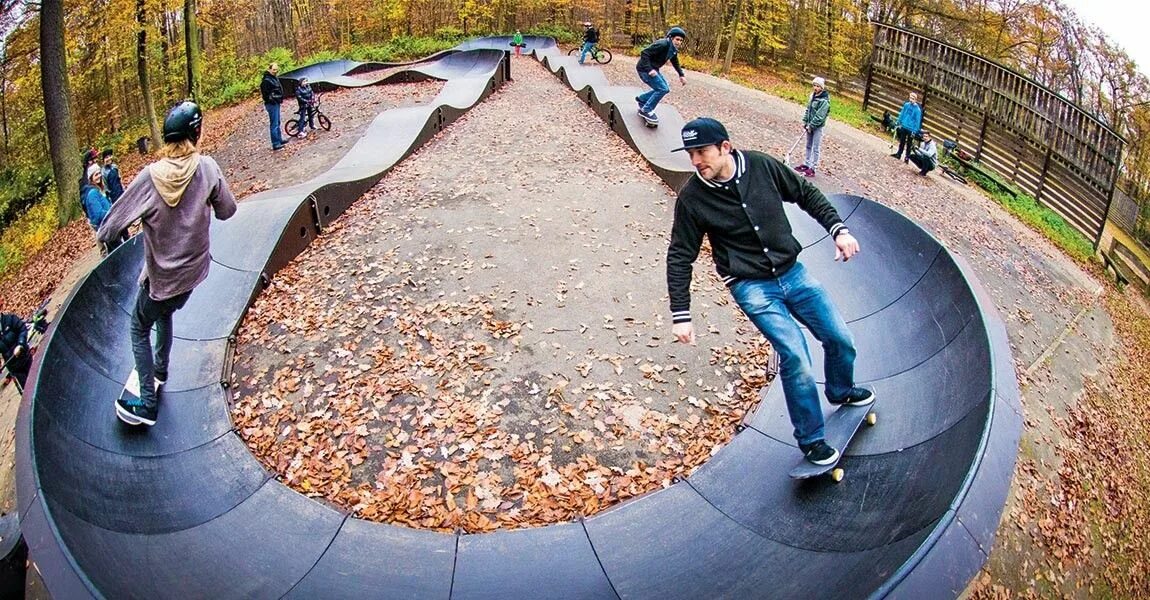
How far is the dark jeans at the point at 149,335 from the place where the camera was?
174 inches

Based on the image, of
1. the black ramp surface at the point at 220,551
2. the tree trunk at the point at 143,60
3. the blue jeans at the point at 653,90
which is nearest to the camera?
the black ramp surface at the point at 220,551

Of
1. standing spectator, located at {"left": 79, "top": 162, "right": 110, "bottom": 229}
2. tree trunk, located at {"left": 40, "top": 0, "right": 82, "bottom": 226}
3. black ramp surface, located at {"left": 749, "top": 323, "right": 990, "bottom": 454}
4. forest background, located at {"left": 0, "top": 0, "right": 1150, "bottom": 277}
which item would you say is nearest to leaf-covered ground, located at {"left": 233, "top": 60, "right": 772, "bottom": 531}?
black ramp surface, located at {"left": 749, "top": 323, "right": 990, "bottom": 454}

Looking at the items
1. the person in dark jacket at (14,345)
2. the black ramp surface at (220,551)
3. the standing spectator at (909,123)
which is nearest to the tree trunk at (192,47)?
the person in dark jacket at (14,345)

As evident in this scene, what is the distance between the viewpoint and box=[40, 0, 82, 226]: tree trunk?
1369 centimetres

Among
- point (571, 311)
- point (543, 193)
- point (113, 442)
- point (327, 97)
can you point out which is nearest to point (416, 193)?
point (543, 193)

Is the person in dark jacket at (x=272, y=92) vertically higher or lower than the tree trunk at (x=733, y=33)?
lower

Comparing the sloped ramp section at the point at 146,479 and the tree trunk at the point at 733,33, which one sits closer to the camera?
the sloped ramp section at the point at 146,479

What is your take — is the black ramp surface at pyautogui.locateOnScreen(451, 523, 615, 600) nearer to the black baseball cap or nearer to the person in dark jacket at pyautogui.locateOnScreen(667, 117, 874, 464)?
the person in dark jacket at pyautogui.locateOnScreen(667, 117, 874, 464)

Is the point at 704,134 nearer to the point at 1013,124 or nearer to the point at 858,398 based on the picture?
the point at 858,398

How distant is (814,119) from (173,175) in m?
10.7

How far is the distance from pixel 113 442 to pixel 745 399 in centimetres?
525

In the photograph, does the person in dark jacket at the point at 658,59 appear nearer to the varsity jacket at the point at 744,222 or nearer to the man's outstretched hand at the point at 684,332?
the varsity jacket at the point at 744,222

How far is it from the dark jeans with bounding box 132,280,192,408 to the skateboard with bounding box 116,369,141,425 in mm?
108

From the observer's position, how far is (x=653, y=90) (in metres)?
12.9
